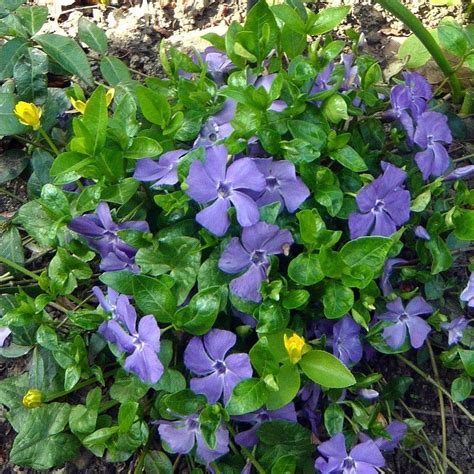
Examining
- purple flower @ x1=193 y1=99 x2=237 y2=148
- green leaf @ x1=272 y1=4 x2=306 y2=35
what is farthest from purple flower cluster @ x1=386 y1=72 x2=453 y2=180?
purple flower @ x1=193 y1=99 x2=237 y2=148

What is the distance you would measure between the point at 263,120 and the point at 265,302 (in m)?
0.31

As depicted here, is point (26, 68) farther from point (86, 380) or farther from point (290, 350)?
point (290, 350)

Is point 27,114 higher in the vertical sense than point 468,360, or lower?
higher

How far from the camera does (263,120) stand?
1.21m

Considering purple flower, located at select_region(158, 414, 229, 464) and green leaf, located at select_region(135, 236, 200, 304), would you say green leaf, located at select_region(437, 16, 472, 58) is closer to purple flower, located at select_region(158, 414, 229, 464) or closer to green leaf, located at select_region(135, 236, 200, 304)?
green leaf, located at select_region(135, 236, 200, 304)

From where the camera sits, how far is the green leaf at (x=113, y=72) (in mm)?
1487

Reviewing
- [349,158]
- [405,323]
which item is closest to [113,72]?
[349,158]

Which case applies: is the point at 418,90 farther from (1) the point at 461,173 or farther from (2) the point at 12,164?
A: (2) the point at 12,164

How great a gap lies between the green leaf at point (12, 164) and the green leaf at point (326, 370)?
0.79m

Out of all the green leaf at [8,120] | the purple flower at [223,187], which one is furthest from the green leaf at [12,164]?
the purple flower at [223,187]

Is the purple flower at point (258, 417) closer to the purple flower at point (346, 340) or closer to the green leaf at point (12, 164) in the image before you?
the purple flower at point (346, 340)

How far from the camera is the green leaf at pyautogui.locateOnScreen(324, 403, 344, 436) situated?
3.87 ft

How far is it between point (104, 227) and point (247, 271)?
26 cm

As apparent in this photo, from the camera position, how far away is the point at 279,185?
1186 millimetres
